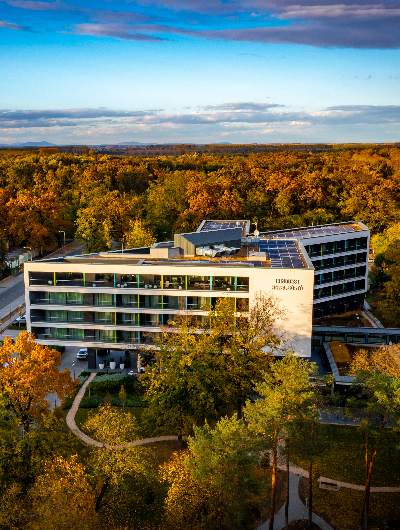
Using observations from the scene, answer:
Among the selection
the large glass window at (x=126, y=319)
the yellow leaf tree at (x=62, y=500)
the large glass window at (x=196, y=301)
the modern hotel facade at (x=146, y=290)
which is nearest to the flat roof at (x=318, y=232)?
the modern hotel facade at (x=146, y=290)

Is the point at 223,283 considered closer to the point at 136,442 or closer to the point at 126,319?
the point at 126,319

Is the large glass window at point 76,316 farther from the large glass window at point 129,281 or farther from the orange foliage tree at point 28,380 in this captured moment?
the orange foliage tree at point 28,380

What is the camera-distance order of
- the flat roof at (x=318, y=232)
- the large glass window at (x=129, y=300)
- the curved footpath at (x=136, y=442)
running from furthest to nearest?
the flat roof at (x=318, y=232), the large glass window at (x=129, y=300), the curved footpath at (x=136, y=442)

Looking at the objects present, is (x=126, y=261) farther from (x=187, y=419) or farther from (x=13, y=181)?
(x=13, y=181)

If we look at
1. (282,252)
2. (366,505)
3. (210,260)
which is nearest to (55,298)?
(210,260)

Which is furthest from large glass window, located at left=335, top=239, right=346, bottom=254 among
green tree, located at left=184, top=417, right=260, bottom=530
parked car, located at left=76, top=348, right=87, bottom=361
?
green tree, located at left=184, top=417, right=260, bottom=530

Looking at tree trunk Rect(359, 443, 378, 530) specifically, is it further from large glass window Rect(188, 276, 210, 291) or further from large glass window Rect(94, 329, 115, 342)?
large glass window Rect(94, 329, 115, 342)

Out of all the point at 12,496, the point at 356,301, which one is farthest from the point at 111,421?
the point at 356,301
